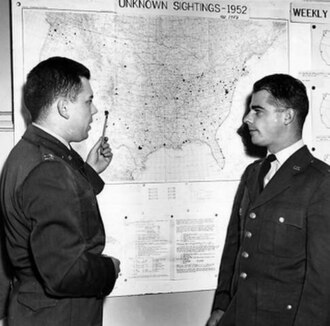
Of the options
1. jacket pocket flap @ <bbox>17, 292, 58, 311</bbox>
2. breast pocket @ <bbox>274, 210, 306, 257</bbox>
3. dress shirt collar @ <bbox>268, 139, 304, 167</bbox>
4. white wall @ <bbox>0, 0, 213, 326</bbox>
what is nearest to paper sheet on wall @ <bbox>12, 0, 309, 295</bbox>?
Answer: white wall @ <bbox>0, 0, 213, 326</bbox>

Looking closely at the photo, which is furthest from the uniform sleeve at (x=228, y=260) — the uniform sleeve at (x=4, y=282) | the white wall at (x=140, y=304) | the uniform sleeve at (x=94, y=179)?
the uniform sleeve at (x=4, y=282)

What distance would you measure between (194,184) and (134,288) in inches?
20.3

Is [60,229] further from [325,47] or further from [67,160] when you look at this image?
[325,47]

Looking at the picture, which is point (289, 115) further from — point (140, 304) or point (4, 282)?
point (4, 282)

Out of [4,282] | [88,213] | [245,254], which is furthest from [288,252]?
[4,282]

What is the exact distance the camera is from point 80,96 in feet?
4.91

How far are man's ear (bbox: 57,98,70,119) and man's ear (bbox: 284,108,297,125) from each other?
81 centimetres

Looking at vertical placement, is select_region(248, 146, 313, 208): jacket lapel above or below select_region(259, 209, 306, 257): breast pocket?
above

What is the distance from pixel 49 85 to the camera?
1.44 meters

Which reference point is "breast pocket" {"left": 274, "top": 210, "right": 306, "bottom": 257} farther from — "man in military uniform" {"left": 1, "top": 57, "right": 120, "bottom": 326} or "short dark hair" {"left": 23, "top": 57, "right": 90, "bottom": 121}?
"short dark hair" {"left": 23, "top": 57, "right": 90, "bottom": 121}

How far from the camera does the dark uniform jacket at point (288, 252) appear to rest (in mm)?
1581

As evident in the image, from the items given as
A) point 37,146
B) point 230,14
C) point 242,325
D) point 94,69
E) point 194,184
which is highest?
point 230,14

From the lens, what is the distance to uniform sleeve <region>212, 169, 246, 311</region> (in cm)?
192

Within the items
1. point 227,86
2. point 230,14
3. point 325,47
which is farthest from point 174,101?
point 325,47
